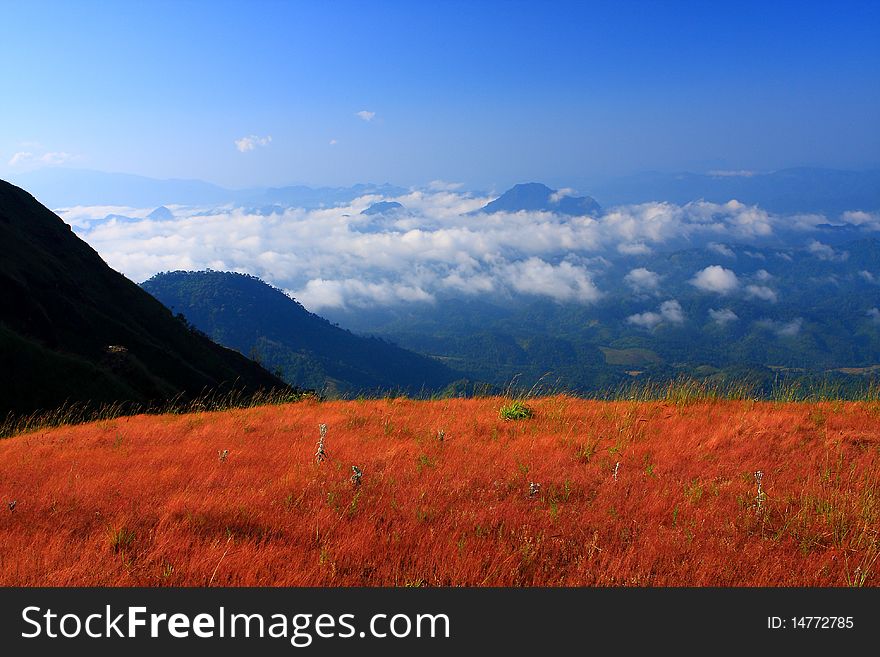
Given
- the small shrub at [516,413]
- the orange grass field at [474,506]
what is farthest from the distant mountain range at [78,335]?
the small shrub at [516,413]

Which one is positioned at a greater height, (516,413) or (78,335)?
(78,335)

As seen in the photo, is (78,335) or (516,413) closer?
(516,413)

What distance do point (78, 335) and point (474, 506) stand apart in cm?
4729

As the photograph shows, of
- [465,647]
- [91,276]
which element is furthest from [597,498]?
[91,276]

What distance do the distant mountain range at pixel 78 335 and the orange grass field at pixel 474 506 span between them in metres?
22.9

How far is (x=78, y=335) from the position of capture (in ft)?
135

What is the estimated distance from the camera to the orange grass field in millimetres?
4387

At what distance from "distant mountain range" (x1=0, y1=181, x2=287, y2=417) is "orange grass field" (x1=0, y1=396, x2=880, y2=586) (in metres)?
22.9

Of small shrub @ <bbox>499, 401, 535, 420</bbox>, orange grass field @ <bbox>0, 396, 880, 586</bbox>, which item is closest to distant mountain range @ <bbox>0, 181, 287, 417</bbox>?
orange grass field @ <bbox>0, 396, 880, 586</bbox>

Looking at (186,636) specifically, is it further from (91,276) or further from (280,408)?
(91,276)

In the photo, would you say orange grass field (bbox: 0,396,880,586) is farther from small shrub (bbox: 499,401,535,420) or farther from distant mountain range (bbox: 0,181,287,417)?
distant mountain range (bbox: 0,181,287,417)

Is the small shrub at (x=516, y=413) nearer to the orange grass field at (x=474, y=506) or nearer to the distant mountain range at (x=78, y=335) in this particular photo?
the orange grass field at (x=474, y=506)

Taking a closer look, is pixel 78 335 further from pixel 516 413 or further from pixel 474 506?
pixel 474 506

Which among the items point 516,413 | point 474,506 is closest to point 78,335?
point 516,413
